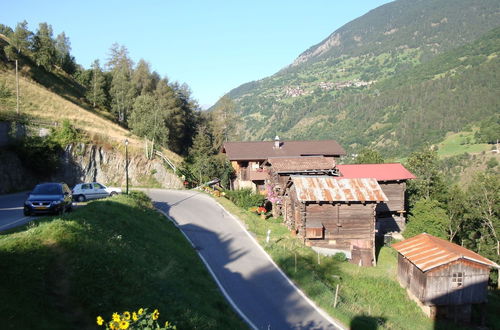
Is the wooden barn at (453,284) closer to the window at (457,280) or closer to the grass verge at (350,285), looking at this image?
the window at (457,280)

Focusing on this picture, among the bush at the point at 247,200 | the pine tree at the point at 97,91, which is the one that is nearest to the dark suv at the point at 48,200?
Result: the bush at the point at 247,200

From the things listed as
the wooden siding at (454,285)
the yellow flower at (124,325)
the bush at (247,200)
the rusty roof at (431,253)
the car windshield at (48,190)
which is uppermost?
the car windshield at (48,190)

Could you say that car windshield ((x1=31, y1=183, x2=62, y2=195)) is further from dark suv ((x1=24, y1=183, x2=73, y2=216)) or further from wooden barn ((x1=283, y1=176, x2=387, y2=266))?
wooden barn ((x1=283, y1=176, x2=387, y2=266))

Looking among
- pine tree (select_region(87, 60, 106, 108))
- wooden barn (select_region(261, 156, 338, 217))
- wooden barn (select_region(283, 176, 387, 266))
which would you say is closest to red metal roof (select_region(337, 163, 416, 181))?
wooden barn (select_region(261, 156, 338, 217))

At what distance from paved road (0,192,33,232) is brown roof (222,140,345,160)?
24.4 m

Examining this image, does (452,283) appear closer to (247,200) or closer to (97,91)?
(247,200)

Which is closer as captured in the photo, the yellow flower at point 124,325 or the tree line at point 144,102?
the yellow flower at point 124,325

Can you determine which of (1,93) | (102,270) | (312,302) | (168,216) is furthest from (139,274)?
(1,93)

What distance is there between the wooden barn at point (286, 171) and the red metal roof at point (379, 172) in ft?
5.68

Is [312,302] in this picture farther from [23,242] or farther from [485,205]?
[485,205]

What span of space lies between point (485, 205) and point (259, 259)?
89.6ft

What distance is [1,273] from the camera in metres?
9.94

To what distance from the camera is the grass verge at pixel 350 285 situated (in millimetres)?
18781

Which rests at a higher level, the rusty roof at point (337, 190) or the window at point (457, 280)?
the rusty roof at point (337, 190)
